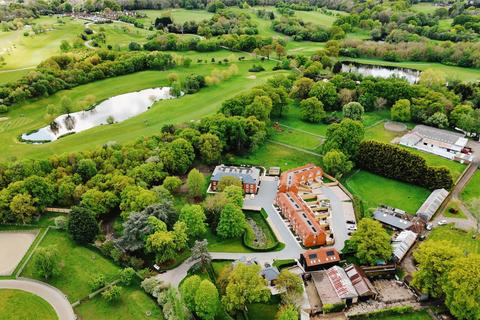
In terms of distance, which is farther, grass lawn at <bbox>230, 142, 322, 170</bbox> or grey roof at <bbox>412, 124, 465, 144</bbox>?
grey roof at <bbox>412, 124, 465, 144</bbox>

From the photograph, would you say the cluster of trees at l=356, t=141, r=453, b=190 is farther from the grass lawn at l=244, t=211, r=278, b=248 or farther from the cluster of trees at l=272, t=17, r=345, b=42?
the cluster of trees at l=272, t=17, r=345, b=42

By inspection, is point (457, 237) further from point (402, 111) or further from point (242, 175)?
point (402, 111)

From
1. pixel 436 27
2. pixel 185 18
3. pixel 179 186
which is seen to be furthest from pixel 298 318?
pixel 185 18

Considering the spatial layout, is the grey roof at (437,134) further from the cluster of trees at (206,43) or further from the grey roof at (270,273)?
the cluster of trees at (206,43)

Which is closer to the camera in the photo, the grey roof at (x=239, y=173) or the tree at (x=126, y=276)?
the tree at (x=126, y=276)

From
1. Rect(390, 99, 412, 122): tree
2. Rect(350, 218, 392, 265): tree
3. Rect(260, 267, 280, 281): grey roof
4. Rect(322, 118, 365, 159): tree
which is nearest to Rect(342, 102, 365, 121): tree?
Rect(390, 99, 412, 122): tree

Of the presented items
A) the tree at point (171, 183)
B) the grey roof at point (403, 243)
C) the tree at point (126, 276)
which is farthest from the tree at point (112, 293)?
the grey roof at point (403, 243)
